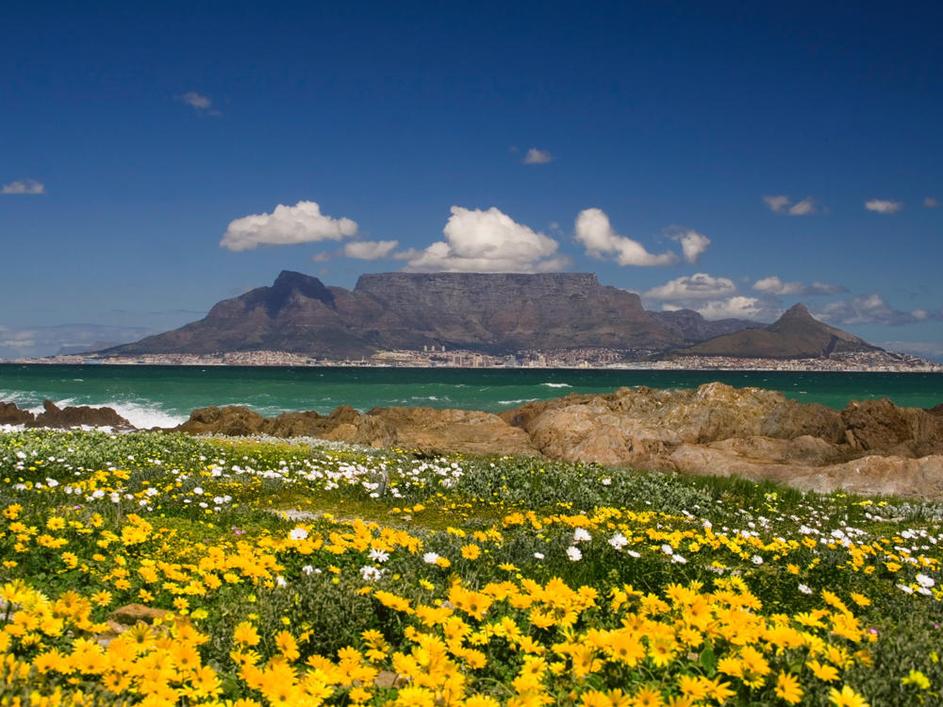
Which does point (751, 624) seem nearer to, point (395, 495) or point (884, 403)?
point (395, 495)

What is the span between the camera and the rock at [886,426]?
3316 centimetres

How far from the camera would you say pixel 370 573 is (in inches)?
276

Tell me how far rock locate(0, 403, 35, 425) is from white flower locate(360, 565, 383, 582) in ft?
180

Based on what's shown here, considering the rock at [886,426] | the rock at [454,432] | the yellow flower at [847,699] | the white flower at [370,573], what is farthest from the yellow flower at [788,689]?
the rock at [886,426]

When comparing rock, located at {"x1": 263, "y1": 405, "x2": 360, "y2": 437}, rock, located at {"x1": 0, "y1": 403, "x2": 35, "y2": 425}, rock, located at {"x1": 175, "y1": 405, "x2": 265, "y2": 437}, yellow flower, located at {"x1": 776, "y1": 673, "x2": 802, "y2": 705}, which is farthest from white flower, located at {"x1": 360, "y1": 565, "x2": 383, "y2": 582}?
rock, located at {"x1": 0, "y1": 403, "x2": 35, "y2": 425}

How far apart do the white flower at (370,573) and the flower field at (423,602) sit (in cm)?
11

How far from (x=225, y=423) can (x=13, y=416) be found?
2088 centimetres

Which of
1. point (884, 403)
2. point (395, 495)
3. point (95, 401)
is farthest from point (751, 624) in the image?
point (95, 401)

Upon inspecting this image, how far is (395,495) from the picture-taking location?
603 inches

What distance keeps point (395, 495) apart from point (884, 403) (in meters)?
29.4

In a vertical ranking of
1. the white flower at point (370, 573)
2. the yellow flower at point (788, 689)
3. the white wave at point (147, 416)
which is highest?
the yellow flower at point (788, 689)

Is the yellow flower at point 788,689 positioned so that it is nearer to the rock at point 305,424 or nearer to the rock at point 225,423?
the rock at point 305,424

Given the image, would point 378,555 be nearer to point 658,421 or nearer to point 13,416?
point 658,421

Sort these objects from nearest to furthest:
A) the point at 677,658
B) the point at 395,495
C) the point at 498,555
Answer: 1. the point at 677,658
2. the point at 498,555
3. the point at 395,495
